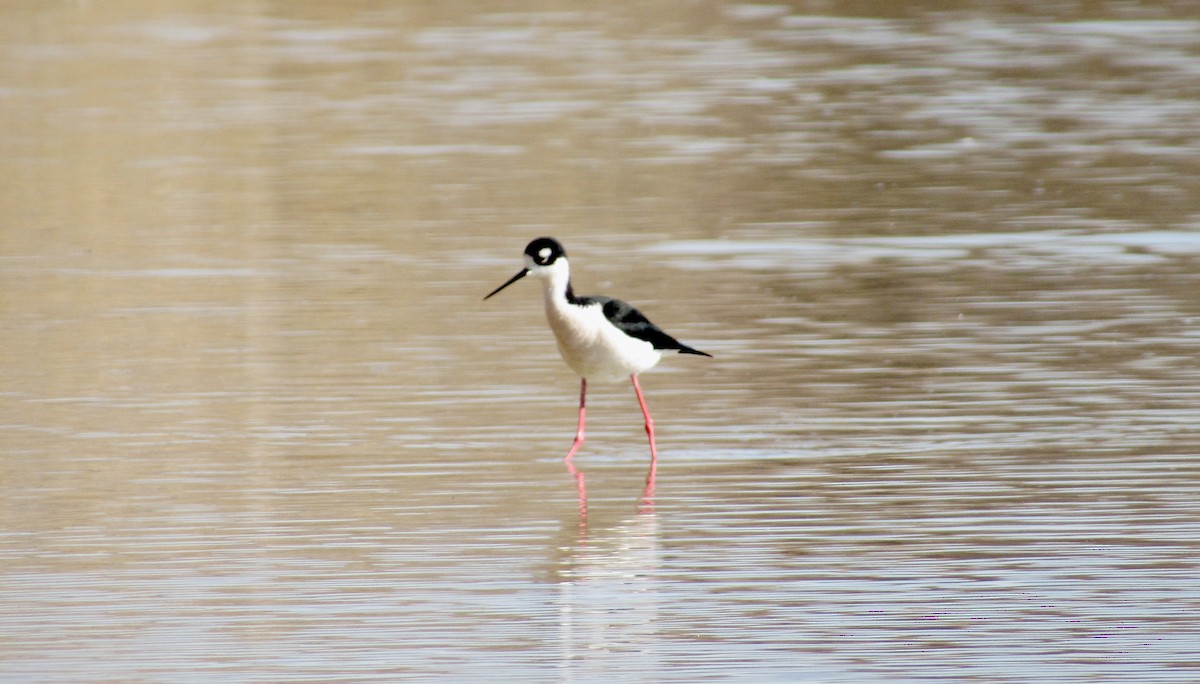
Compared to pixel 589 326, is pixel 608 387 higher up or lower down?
lower down

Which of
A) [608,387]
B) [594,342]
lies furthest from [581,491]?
→ [608,387]

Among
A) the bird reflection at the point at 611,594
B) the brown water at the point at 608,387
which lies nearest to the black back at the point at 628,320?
the brown water at the point at 608,387

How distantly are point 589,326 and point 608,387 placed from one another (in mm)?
2027

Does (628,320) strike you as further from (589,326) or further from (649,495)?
(649,495)

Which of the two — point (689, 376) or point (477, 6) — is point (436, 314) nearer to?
point (689, 376)

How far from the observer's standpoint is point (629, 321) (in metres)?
11.1

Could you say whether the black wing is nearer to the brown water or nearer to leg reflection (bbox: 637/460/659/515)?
the brown water

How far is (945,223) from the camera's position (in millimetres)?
17703

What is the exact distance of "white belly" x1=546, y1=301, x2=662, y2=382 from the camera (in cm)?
1102

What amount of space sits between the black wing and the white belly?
28mm

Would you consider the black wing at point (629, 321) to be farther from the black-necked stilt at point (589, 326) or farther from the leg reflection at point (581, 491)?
the leg reflection at point (581, 491)

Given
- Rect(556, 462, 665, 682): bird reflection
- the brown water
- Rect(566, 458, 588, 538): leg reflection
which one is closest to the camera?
Rect(556, 462, 665, 682): bird reflection

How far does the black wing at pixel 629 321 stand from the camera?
36.4ft

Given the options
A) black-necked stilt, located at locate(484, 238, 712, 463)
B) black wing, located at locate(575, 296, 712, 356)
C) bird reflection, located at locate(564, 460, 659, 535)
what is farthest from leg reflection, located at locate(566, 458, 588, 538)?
black wing, located at locate(575, 296, 712, 356)
